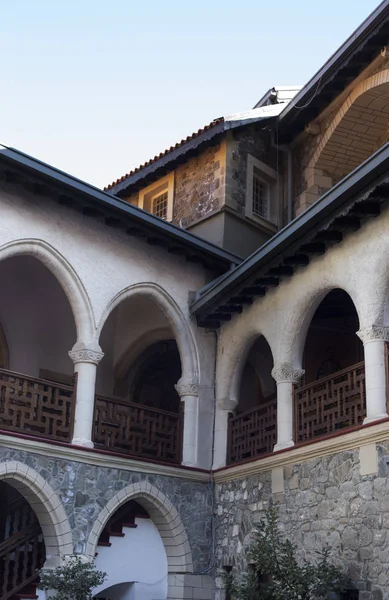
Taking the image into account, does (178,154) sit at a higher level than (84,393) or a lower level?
higher

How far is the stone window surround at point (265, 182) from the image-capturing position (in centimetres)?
1739

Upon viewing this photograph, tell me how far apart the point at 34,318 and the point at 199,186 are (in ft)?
14.8

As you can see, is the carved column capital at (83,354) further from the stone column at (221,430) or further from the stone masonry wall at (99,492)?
the stone column at (221,430)

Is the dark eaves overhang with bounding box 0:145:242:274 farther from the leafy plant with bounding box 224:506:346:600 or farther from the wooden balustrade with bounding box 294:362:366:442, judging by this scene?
the leafy plant with bounding box 224:506:346:600

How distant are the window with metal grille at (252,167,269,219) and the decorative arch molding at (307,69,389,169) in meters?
1.18

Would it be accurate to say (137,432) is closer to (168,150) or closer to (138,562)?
(138,562)

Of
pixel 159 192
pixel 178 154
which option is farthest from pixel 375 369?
pixel 159 192

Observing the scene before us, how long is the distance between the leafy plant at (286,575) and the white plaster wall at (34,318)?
247 inches

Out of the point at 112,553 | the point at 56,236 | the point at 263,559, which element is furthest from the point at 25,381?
the point at 263,559

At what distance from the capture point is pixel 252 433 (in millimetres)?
13891

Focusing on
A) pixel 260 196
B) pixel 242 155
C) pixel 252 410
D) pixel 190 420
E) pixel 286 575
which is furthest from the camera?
pixel 260 196

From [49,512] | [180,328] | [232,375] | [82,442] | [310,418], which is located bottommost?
[49,512]

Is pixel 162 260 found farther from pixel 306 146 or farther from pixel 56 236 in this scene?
pixel 306 146

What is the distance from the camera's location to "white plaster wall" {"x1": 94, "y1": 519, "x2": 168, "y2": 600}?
43.0 ft
